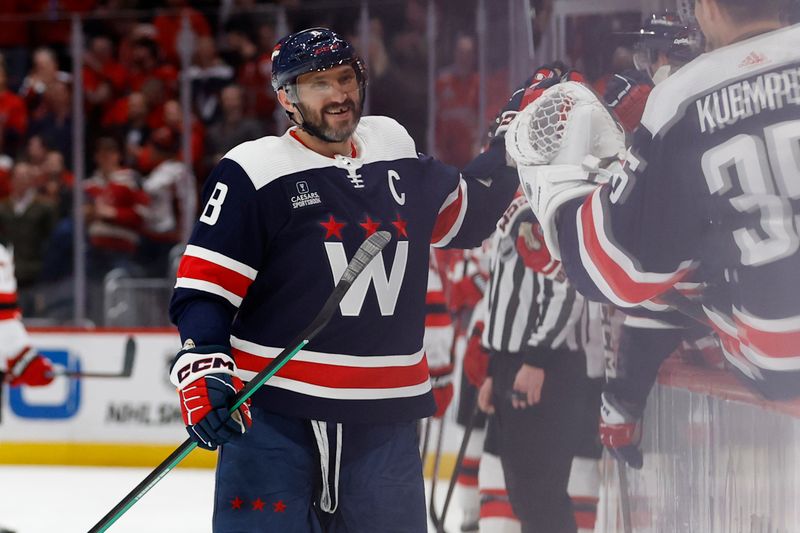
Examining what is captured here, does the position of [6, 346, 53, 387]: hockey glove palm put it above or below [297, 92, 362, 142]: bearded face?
below

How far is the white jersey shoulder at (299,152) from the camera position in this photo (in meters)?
2.04

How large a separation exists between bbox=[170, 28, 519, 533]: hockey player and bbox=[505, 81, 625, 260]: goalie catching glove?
0.22 m

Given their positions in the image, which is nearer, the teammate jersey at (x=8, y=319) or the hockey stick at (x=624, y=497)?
the hockey stick at (x=624, y=497)

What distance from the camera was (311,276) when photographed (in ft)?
6.72

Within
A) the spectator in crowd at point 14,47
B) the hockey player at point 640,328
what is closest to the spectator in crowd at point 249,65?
the spectator in crowd at point 14,47

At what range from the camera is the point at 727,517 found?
1903 mm

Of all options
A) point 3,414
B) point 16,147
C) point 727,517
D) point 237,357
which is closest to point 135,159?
point 16,147

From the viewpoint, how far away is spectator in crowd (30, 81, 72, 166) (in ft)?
20.5

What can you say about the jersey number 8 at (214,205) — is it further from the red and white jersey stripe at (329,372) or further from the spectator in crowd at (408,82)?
the spectator in crowd at (408,82)

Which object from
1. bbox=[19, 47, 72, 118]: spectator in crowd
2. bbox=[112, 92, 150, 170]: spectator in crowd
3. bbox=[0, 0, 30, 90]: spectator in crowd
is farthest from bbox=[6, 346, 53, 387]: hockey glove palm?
bbox=[0, 0, 30, 90]: spectator in crowd

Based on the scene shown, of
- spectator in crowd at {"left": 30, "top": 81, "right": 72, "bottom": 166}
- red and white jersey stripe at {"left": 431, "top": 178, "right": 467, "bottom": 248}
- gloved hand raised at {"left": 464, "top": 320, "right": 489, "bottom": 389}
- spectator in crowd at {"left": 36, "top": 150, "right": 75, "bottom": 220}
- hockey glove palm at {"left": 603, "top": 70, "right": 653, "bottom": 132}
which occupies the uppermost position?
spectator in crowd at {"left": 30, "top": 81, "right": 72, "bottom": 166}

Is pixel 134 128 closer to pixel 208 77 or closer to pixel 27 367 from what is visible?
pixel 208 77

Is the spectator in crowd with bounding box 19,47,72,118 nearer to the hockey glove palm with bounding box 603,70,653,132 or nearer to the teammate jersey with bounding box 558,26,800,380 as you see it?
the hockey glove palm with bounding box 603,70,653,132

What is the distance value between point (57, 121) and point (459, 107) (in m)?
3.05
